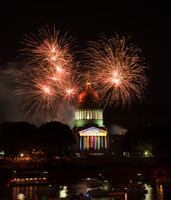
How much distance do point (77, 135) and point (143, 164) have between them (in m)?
57.3

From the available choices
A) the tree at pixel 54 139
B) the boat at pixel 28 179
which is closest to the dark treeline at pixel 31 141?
the tree at pixel 54 139

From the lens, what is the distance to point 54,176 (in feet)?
330

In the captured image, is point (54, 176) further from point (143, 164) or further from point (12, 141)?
point (143, 164)

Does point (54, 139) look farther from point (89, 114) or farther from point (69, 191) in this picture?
point (89, 114)

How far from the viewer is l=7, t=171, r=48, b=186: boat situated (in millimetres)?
85938

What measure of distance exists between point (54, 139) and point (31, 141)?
28.1 feet

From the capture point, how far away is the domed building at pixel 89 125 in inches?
6634

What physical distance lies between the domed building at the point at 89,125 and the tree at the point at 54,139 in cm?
3491

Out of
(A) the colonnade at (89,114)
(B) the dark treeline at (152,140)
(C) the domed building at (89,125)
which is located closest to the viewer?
(B) the dark treeline at (152,140)

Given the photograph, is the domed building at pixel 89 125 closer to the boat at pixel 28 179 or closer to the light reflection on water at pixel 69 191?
the boat at pixel 28 179

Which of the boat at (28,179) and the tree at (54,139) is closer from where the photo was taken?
the boat at (28,179)

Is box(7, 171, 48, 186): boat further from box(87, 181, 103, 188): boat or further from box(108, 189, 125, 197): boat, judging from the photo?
box(108, 189, 125, 197): boat

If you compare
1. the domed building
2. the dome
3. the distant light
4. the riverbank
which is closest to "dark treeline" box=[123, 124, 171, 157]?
the riverbank

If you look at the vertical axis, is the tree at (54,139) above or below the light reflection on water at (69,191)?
above
